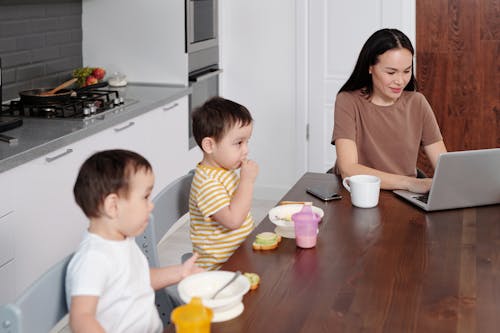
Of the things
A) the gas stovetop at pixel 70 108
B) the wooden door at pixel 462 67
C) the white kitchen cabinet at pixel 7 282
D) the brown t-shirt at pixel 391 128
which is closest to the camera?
the white kitchen cabinet at pixel 7 282

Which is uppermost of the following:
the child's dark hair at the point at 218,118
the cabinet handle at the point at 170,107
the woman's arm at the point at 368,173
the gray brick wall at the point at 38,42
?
the gray brick wall at the point at 38,42

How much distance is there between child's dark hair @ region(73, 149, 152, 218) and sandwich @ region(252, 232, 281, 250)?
1.58 ft

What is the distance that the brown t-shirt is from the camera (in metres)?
2.95

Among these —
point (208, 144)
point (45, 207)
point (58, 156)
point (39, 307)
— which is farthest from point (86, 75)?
point (39, 307)

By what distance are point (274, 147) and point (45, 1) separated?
68.7 inches

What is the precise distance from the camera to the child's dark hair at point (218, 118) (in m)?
2.19

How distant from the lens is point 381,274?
184cm

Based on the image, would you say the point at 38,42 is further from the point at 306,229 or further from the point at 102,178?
the point at 102,178

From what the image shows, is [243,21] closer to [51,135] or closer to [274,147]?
[274,147]

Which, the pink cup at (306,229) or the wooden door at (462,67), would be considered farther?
the wooden door at (462,67)

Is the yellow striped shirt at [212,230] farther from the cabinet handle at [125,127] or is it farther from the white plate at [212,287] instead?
the cabinet handle at [125,127]

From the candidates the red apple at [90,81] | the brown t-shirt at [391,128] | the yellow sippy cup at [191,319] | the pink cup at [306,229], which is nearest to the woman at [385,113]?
the brown t-shirt at [391,128]

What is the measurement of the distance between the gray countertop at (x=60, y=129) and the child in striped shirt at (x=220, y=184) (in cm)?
84

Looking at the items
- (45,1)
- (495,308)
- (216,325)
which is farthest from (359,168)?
(45,1)
